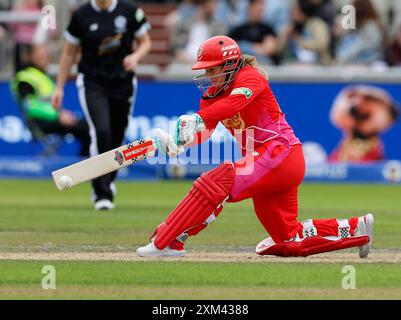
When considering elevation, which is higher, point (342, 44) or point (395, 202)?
point (342, 44)

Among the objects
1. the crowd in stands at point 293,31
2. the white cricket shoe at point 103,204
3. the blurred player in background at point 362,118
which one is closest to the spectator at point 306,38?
the crowd in stands at point 293,31

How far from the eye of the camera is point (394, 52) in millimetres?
19781

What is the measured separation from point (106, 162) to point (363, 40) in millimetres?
11919

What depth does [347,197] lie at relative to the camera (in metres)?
15.5

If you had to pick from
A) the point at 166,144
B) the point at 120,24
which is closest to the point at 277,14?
the point at 120,24

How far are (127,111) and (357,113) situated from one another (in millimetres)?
5984

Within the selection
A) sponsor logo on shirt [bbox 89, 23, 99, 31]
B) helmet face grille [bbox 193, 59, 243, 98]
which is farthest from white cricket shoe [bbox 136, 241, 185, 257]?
sponsor logo on shirt [bbox 89, 23, 99, 31]

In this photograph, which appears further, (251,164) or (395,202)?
(395,202)

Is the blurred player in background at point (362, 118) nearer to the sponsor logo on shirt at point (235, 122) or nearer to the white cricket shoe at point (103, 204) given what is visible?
the white cricket shoe at point (103, 204)

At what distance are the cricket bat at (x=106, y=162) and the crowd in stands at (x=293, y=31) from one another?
11328 millimetres

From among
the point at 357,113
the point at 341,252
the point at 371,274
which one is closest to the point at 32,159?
the point at 357,113
